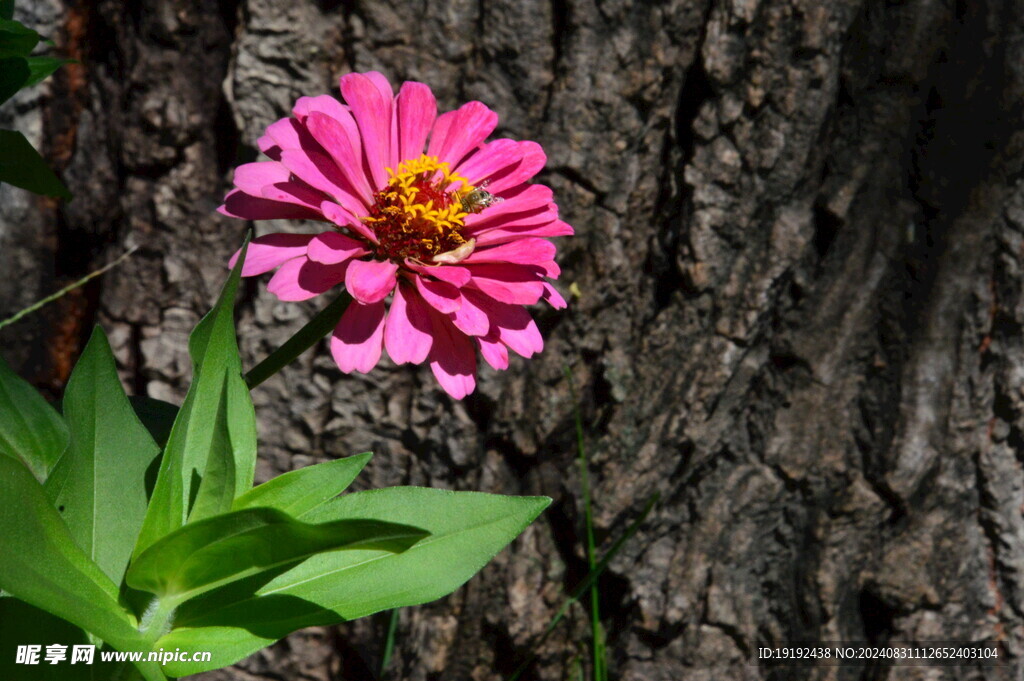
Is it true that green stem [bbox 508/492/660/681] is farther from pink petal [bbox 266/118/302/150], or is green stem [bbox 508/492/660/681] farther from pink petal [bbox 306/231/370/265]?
pink petal [bbox 266/118/302/150]

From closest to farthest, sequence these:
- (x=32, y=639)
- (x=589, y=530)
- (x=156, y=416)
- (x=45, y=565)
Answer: (x=45, y=565)
(x=32, y=639)
(x=156, y=416)
(x=589, y=530)

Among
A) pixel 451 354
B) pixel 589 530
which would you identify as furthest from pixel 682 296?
pixel 451 354

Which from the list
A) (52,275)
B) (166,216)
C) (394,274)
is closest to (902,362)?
(394,274)

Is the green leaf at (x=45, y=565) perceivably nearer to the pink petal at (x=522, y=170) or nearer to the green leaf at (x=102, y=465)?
the green leaf at (x=102, y=465)

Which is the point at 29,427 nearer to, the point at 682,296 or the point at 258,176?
the point at 258,176

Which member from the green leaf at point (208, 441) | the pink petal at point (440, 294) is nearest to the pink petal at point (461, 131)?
the pink petal at point (440, 294)

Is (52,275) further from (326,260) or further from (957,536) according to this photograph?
(957,536)

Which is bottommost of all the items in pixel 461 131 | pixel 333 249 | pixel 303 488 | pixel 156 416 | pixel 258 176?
pixel 303 488
